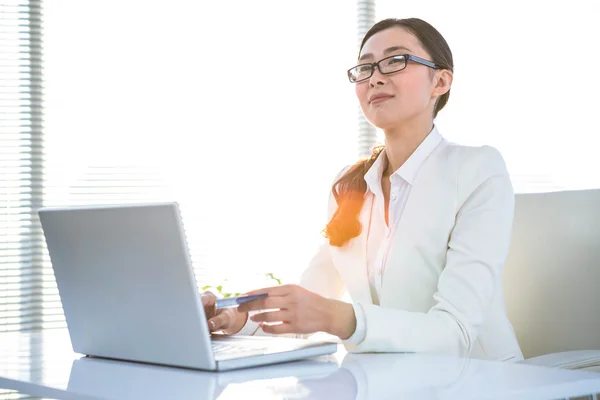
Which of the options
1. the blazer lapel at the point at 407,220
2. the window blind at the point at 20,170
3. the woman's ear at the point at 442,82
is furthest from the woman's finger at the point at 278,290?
the window blind at the point at 20,170

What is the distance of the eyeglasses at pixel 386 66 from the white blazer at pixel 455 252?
216mm

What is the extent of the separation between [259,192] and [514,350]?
1973 millimetres

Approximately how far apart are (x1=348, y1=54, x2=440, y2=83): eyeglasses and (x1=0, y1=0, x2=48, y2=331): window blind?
187 centimetres

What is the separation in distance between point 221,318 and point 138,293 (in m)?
0.35

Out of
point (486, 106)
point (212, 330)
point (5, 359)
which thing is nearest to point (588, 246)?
point (212, 330)

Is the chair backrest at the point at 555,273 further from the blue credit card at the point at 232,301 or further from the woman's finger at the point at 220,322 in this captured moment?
the blue credit card at the point at 232,301

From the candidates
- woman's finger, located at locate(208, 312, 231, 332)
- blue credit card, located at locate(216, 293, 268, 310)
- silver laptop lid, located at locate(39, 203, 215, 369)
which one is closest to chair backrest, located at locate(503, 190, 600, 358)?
woman's finger, located at locate(208, 312, 231, 332)

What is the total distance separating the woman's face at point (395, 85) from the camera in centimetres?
186

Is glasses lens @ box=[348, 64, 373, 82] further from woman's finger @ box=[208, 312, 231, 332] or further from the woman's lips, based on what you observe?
woman's finger @ box=[208, 312, 231, 332]

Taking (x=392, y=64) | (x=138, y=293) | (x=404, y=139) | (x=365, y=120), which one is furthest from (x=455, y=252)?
(x=365, y=120)

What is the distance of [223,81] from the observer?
11.7 ft

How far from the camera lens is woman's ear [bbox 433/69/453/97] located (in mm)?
1959

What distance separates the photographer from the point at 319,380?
1.04m

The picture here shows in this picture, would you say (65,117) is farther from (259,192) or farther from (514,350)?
(514,350)
